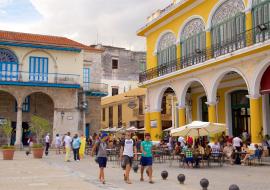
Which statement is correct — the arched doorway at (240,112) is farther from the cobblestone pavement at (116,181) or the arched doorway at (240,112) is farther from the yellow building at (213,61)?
the cobblestone pavement at (116,181)

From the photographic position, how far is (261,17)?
1645 cm

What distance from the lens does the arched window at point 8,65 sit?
28969 mm

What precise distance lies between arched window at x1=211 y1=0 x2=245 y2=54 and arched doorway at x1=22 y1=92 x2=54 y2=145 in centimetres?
1706

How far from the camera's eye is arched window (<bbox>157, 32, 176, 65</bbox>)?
2347cm

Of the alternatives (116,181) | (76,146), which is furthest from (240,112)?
(116,181)

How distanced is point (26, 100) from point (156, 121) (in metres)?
12.2

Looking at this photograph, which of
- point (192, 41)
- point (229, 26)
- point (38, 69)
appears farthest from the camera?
point (38, 69)

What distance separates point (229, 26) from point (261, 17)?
7.46 feet

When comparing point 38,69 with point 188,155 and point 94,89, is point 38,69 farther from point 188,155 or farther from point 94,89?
point 188,155

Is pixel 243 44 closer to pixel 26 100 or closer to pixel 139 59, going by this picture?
pixel 26 100

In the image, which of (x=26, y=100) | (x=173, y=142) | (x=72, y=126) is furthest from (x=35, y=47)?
(x=173, y=142)

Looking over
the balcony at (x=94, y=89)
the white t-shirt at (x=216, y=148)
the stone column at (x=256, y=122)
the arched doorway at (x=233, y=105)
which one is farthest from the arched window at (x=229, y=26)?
the balcony at (x=94, y=89)

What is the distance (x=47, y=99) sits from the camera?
3234cm

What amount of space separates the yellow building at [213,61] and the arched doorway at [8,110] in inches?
451
